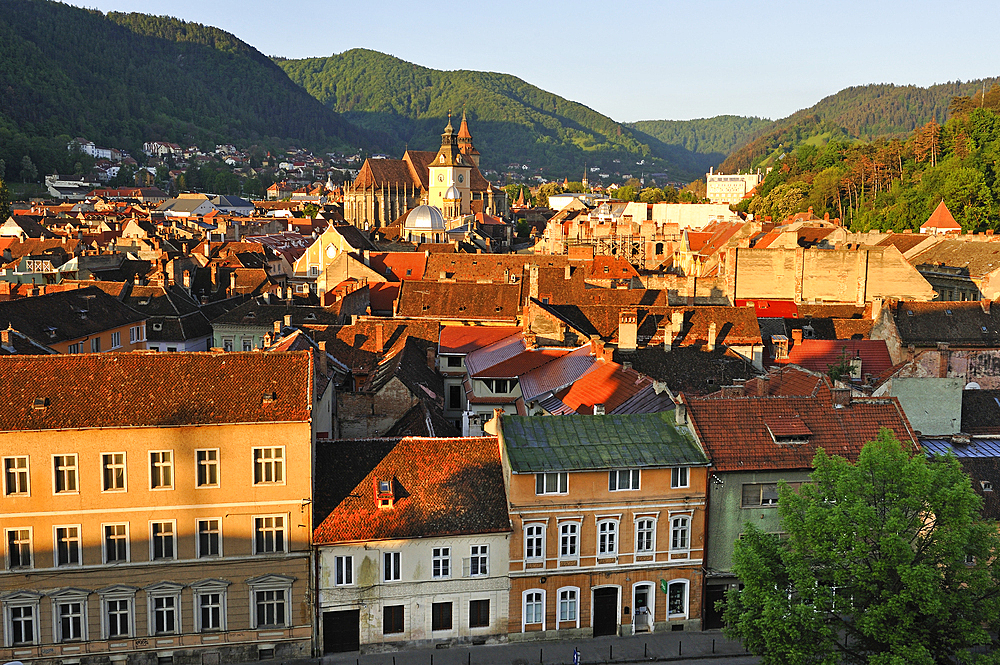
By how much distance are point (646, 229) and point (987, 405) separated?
304 ft

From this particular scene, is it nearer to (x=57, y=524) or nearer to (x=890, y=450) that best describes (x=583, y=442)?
(x=890, y=450)

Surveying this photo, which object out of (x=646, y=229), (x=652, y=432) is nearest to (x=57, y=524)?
(x=652, y=432)

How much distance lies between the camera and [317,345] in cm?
5034

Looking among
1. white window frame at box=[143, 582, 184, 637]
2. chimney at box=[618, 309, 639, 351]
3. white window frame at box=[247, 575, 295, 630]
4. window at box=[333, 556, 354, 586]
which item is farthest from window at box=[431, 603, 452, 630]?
chimney at box=[618, 309, 639, 351]

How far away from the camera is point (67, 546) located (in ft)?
96.0

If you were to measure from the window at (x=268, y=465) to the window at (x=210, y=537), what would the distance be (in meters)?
1.94

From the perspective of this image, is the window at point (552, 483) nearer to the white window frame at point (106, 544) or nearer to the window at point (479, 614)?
the window at point (479, 614)

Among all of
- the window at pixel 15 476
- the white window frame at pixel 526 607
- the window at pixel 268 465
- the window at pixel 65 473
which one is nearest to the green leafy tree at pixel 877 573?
the white window frame at pixel 526 607

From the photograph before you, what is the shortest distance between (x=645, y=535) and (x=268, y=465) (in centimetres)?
1311

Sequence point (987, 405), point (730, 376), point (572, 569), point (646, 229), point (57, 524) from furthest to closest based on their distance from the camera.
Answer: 1. point (646, 229)
2. point (730, 376)
3. point (987, 405)
4. point (572, 569)
5. point (57, 524)

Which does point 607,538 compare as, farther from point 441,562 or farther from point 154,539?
point 154,539

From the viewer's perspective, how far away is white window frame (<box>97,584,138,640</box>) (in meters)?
→ 29.5

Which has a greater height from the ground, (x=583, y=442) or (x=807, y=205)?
(x=807, y=205)

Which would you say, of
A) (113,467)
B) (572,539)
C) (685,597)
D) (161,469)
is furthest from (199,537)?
(685,597)
